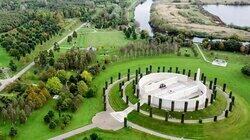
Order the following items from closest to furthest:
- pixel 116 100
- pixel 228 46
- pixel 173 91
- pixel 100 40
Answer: pixel 173 91, pixel 116 100, pixel 228 46, pixel 100 40

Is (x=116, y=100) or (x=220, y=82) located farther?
(x=220, y=82)

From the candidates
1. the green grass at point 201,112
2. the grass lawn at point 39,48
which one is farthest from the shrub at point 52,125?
the grass lawn at point 39,48

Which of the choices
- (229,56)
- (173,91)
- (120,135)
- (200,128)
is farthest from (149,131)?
(229,56)

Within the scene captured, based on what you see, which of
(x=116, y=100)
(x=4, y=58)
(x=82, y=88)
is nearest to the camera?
(x=116, y=100)

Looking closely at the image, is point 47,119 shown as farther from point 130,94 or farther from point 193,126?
point 193,126

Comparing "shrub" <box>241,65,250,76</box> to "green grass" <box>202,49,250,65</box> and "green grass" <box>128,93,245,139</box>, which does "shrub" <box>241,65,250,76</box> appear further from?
"green grass" <box>128,93,245,139</box>

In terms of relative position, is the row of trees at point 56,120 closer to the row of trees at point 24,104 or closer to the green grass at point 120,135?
the row of trees at point 24,104

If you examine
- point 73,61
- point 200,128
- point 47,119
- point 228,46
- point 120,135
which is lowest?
point 120,135
